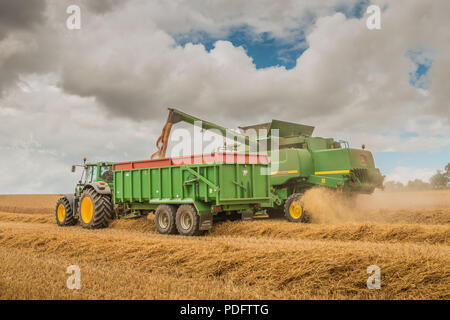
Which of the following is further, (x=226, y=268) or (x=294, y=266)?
(x=226, y=268)

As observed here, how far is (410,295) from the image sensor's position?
4.41m

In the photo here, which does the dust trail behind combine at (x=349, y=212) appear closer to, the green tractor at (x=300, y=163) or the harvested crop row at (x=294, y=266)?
the green tractor at (x=300, y=163)

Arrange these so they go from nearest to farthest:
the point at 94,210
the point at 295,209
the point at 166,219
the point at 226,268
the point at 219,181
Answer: the point at 226,268, the point at 219,181, the point at 166,219, the point at 295,209, the point at 94,210

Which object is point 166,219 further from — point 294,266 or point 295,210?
point 294,266

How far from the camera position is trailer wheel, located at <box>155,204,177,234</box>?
10289mm

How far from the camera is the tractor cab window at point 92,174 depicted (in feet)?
44.3

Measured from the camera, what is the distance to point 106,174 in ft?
44.6

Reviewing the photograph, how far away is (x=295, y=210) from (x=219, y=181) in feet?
11.0

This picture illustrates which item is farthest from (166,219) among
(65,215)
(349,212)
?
(349,212)

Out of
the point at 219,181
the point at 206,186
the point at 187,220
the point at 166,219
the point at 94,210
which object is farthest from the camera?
the point at 94,210

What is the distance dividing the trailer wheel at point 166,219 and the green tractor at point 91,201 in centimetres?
248

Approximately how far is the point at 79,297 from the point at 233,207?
6.12 m
